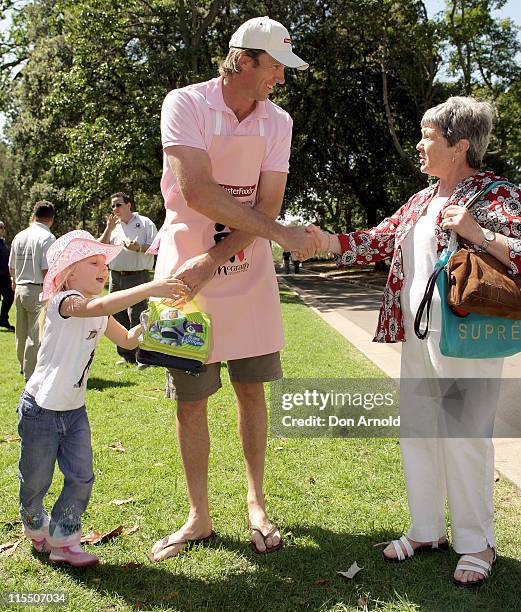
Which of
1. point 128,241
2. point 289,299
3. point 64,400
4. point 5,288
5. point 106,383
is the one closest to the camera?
point 64,400

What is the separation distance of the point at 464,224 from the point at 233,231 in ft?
3.41

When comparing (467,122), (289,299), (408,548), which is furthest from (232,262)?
(289,299)

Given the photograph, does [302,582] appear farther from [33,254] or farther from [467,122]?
[33,254]

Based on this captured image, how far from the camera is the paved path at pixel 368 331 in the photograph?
491 centimetres

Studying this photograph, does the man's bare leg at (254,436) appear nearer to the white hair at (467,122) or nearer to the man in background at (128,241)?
the white hair at (467,122)

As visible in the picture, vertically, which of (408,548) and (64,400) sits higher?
(64,400)

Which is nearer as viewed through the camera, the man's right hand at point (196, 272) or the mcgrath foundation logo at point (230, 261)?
the man's right hand at point (196, 272)

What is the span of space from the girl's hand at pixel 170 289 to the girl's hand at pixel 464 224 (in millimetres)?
1168

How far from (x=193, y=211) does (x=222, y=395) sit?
3.89 metres

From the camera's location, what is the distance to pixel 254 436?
360 centimetres

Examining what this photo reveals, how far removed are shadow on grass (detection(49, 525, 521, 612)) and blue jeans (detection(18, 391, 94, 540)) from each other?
285 mm

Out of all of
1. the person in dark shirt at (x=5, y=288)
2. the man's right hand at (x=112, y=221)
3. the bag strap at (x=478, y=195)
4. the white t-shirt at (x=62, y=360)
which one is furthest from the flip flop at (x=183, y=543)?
the person in dark shirt at (x=5, y=288)

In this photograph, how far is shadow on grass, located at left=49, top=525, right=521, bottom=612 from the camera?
288cm

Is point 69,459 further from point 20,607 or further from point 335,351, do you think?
point 335,351
